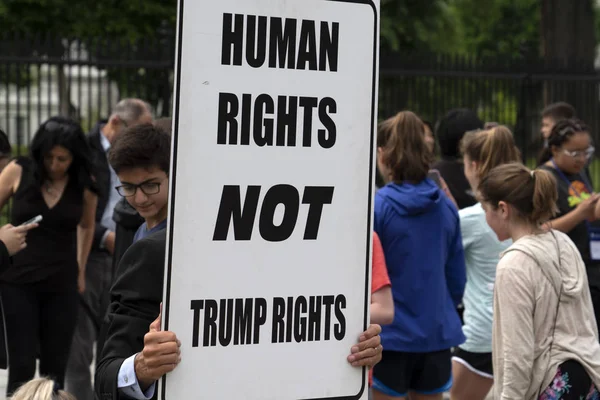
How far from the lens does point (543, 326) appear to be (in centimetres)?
378

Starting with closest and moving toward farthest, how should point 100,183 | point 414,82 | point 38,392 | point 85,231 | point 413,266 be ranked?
point 38,392 → point 413,266 → point 85,231 → point 100,183 → point 414,82

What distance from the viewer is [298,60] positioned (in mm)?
2311

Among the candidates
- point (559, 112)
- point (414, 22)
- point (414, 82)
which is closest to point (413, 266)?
point (559, 112)

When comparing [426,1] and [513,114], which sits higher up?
[426,1]

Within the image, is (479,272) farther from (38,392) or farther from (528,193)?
(38,392)

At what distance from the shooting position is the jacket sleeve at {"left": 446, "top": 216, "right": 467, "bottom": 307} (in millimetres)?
5043

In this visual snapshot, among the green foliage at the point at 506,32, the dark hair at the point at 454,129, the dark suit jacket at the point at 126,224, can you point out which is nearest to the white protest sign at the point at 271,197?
the dark suit jacket at the point at 126,224

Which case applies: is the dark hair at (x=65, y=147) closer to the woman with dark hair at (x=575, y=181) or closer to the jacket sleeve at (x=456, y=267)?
the jacket sleeve at (x=456, y=267)

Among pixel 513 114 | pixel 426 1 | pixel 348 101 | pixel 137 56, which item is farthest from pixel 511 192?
pixel 426 1

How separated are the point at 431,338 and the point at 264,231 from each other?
2.66 m

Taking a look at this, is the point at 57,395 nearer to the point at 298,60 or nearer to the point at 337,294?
the point at 337,294

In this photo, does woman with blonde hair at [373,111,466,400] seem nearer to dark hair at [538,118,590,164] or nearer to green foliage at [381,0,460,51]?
dark hair at [538,118,590,164]

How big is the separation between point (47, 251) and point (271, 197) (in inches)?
156

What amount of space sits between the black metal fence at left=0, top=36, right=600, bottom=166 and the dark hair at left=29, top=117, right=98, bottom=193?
387 cm
